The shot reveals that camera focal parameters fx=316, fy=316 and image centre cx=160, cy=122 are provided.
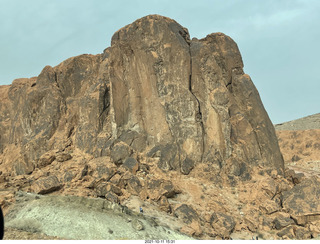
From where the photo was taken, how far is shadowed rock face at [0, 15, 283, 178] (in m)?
32.7

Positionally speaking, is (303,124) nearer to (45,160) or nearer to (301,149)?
(301,149)

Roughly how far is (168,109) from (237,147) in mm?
8253

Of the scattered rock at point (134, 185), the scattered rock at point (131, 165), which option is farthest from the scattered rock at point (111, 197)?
the scattered rock at point (131, 165)

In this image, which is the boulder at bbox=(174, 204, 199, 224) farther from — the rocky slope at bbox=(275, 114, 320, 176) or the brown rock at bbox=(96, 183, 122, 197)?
the rocky slope at bbox=(275, 114, 320, 176)

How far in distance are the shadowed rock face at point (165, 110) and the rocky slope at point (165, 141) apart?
0.12m

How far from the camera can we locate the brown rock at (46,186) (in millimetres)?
26506

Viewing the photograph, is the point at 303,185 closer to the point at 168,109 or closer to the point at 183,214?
the point at 183,214

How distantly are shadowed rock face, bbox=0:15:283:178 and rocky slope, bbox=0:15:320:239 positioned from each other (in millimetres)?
116

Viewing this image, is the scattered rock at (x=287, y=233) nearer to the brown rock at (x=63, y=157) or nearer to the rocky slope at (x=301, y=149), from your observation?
the brown rock at (x=63, y=157)

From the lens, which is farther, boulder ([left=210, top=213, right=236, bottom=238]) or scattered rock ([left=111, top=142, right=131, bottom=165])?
scattered rock ([left=111, top=142, right=131, bottom=165])

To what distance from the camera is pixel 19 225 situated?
2059 cm

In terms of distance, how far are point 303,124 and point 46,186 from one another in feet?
276

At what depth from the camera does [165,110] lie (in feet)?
111

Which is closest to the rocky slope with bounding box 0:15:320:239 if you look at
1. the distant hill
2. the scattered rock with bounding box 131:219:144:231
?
the scattered rock with bounding box 131:219:144:231
